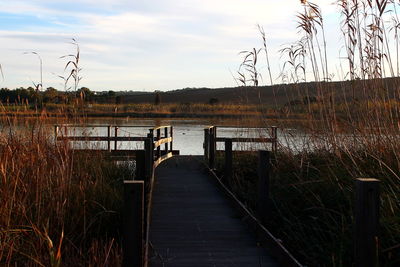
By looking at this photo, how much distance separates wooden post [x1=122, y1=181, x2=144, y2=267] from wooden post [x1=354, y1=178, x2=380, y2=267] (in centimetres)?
143

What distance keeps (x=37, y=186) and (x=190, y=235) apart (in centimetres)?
182

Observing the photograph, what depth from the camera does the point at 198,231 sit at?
20.3 ft

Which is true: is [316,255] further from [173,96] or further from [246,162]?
[173,96]

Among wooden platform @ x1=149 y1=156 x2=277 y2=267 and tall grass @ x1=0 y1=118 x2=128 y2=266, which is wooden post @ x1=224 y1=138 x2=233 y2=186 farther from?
tall grass @ x1=0 y1=118 x2=128 y2=266

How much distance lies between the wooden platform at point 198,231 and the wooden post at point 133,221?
89cm

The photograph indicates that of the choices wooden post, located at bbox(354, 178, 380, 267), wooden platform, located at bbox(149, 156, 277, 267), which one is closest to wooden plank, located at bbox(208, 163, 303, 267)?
wooden platform, located at bbox(149, 156, 277, 267)

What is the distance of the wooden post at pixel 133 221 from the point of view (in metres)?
3.84

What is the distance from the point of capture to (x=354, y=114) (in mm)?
6219

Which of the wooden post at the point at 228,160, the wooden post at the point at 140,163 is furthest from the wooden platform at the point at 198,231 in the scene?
the wooden post at the point at 140,163

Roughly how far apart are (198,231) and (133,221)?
2.37m

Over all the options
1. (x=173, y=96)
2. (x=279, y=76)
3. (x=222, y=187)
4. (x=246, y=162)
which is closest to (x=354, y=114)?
(x=279, y=76)

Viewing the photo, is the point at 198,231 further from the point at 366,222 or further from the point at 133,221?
the point at 366,222

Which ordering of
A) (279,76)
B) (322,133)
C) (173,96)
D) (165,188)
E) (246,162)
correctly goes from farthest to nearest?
(173,96)
(246,162)
(165,188)
(279,76)
(322,133)

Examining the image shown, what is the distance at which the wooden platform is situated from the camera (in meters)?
5.03
